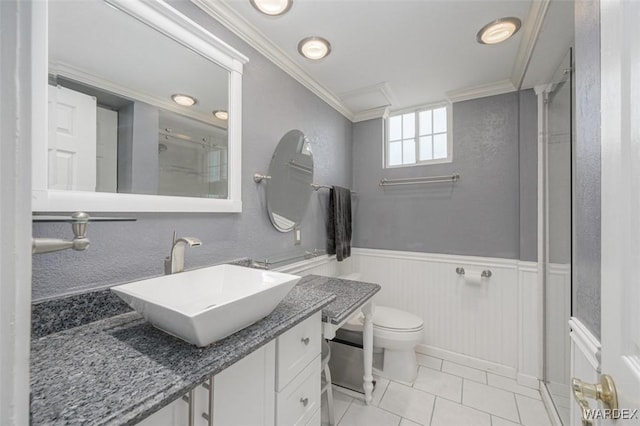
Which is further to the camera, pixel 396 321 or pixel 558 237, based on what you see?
pixel 396 321

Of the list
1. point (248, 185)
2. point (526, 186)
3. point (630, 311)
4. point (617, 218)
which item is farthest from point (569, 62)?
point (248, 185)

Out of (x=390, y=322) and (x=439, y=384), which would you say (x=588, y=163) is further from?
(x=439, y=384)

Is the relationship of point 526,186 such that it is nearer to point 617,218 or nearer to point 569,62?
point 569,62

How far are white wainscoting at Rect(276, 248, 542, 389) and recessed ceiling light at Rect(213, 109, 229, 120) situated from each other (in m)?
0.98

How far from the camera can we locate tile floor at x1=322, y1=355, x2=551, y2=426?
1595 millimetres

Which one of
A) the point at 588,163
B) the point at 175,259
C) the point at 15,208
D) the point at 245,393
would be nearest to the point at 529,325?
the point at 588,163

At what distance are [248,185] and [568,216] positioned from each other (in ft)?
6.06

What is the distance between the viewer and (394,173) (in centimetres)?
256

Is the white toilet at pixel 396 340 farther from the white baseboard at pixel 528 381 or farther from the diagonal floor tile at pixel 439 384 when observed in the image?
the white baseboard at pixel 528 381

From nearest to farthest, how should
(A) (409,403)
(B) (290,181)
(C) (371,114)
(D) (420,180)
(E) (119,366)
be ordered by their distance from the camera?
(E) (119,366), (A) (409,403), (B) (290,181), (D) (420,180), (C) (371,114)

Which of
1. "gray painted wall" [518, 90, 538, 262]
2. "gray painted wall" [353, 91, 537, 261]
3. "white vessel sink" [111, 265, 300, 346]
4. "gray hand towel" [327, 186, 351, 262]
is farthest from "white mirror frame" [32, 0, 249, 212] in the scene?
"gray painted wall" [518, 90, 538, 262]

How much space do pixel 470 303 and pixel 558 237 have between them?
846mm

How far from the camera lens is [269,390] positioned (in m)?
0.89

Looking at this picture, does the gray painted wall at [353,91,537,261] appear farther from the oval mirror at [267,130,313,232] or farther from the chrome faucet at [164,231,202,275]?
the chrome faucet at [164,231,202,275]
